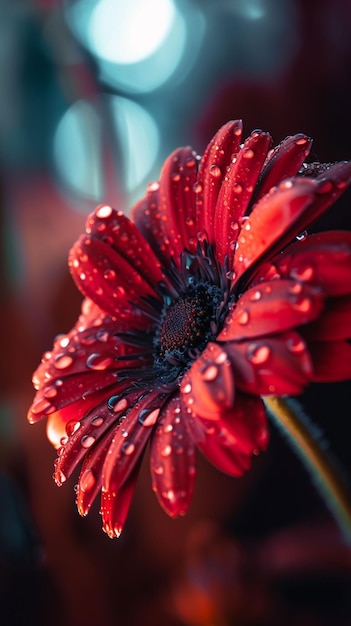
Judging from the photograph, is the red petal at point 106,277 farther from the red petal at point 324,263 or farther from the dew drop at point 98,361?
the red petal at point 324,263

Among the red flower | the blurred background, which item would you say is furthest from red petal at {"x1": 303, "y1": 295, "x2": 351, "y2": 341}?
the blurred background

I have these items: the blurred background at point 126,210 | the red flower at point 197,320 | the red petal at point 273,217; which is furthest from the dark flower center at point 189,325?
the blurred background at point 126,210

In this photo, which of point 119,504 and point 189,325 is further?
point 189,325

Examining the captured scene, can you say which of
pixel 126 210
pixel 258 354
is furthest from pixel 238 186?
pixel 126 210

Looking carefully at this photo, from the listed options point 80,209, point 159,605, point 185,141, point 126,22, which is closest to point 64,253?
point 80,209

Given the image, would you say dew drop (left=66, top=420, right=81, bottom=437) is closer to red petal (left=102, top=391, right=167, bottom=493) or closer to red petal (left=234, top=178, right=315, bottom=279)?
red petal (left=102, top=391, right=167, bottom=493)

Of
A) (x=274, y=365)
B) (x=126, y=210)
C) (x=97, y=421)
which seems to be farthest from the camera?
(x=126, y=210)

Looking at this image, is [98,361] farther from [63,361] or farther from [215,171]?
[215,171]
